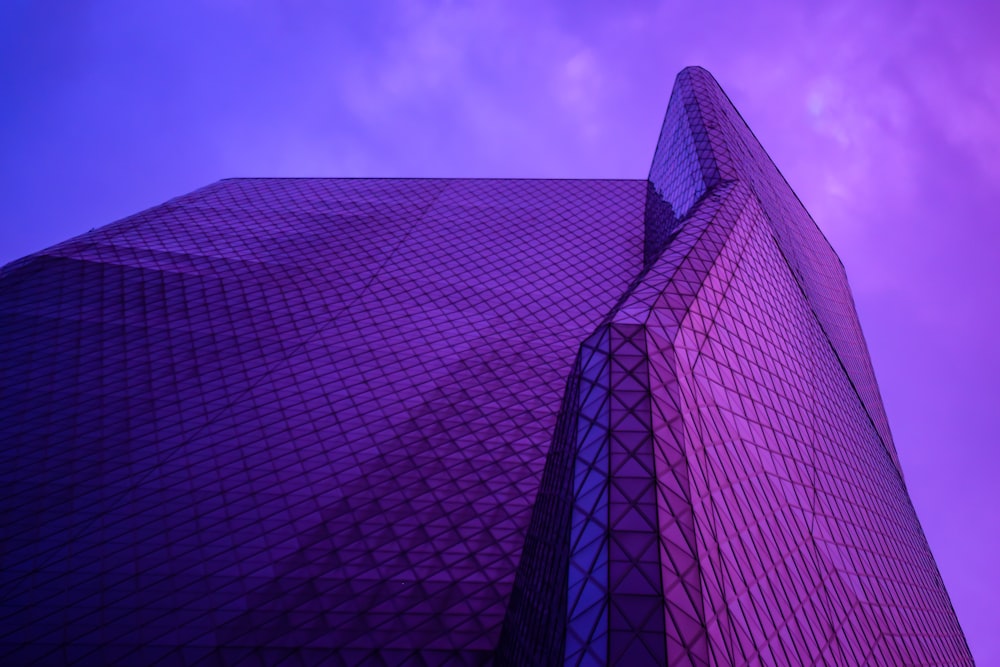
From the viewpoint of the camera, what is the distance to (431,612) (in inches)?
1019

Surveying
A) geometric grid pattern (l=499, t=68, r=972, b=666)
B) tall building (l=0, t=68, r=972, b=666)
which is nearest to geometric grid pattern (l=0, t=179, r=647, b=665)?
tall building (l=0, t=68, r=972, b=666)

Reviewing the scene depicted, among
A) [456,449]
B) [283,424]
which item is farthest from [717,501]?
[283,424]

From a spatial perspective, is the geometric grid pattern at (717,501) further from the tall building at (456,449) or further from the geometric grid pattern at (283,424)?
the geometric grid pattern at (283,424)

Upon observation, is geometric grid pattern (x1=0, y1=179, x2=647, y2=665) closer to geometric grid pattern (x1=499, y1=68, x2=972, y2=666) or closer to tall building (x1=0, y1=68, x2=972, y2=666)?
tall building (x1=0, y1=68, x2=972, y2=666)

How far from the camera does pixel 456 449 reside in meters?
34.6

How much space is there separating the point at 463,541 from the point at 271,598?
26.3 ft

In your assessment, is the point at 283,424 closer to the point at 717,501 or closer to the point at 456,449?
the point at 456,449

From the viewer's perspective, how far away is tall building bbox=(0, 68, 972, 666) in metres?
18.2

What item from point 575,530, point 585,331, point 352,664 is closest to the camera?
point 575,530

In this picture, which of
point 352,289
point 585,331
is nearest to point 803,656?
point 585,331

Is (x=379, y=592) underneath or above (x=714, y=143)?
underneath

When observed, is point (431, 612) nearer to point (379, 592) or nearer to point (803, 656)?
point (379, 592)

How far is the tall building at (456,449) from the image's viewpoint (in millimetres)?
18234

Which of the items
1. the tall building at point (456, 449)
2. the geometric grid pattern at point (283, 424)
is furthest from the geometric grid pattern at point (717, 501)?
the geometric grid pattern at point (283, 424)
